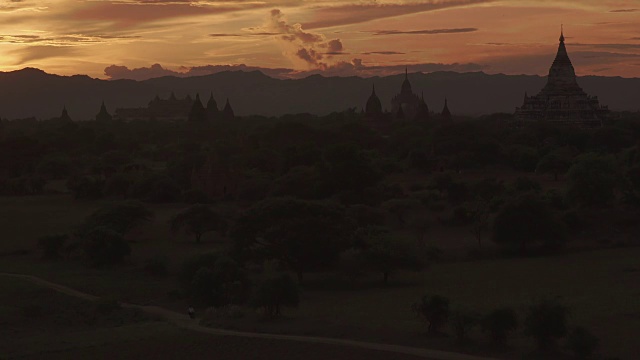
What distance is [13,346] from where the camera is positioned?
30703 mm

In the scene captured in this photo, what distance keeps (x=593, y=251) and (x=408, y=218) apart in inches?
426

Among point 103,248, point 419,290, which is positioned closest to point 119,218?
point 103,248

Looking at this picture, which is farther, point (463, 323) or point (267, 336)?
point (267, 336)

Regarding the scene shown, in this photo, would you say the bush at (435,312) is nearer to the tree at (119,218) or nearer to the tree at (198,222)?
the tree at (198,222)

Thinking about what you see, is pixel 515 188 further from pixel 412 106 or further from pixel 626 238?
pixel 412 106

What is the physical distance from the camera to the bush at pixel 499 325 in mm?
27188

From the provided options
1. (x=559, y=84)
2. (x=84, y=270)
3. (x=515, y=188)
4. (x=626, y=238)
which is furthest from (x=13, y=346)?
(x=559, y=84)

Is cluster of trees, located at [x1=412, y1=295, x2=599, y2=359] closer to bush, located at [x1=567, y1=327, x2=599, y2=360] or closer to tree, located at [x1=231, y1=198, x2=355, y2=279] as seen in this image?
bush, located at [x1=567, y1=327, x2=599, y2=360]

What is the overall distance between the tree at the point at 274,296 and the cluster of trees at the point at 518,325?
472 centimetres

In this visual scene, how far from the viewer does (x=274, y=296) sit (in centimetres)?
3159

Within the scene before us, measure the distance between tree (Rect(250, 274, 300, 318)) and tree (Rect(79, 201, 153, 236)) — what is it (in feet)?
56.3

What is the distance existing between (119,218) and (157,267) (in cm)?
876

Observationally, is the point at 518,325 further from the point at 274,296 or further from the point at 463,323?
the point at 274,296

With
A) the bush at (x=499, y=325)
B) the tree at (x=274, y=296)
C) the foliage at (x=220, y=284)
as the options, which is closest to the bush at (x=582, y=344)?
the bush at (x=499, y=325)
